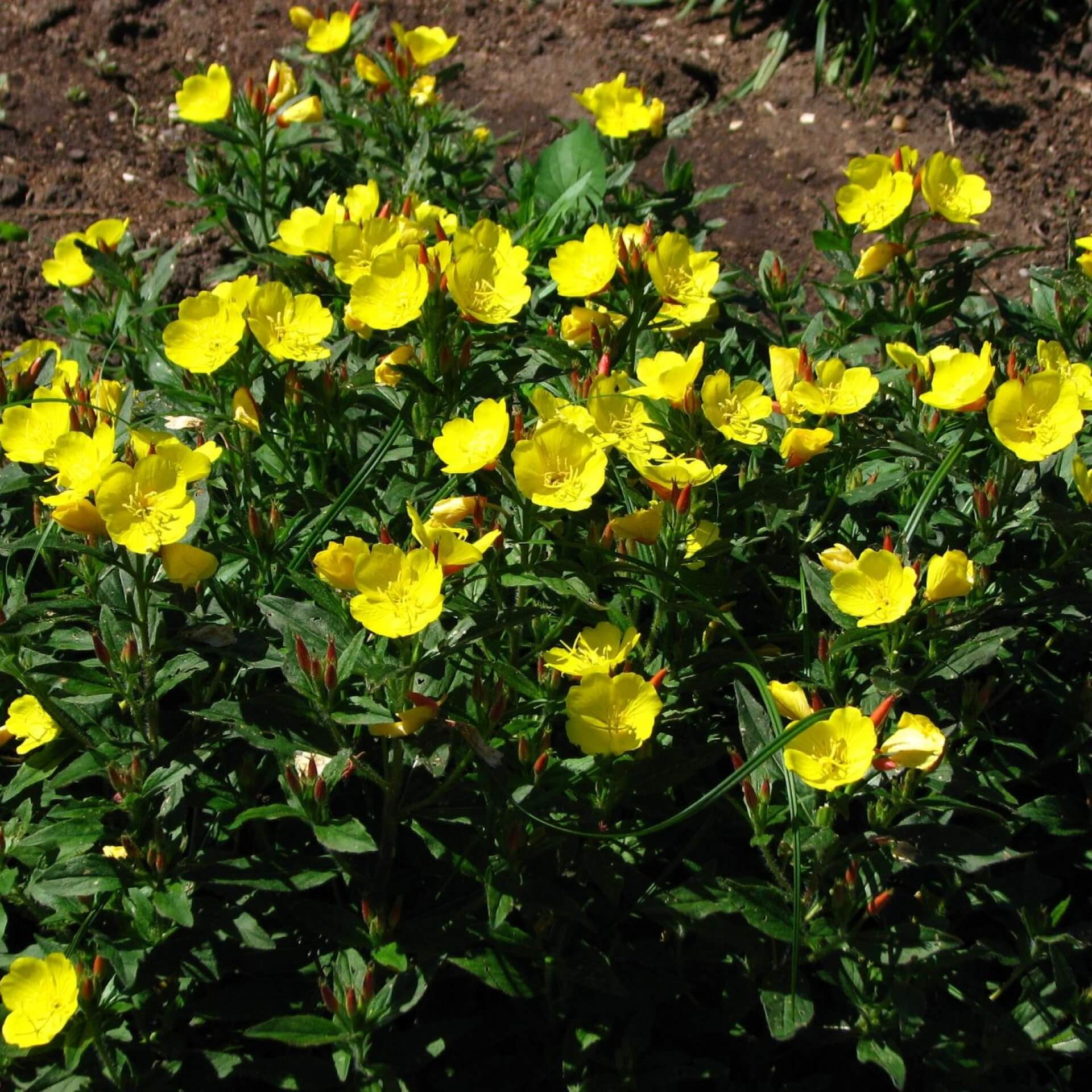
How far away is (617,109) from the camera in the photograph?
3693 mm

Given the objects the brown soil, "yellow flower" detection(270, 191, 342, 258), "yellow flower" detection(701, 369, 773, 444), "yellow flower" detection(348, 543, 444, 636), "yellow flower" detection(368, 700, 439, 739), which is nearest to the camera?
"yellow flower" detection(348, 543, 444, 636)

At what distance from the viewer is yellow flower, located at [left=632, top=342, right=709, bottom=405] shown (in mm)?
2318

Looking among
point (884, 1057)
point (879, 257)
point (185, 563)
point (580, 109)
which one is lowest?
point (884, 1057)

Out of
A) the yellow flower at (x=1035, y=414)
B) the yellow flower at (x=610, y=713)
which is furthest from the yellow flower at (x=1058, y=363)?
the yellow flower at (x=610, y=713)

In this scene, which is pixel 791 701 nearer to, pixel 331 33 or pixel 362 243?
pixel 362 243

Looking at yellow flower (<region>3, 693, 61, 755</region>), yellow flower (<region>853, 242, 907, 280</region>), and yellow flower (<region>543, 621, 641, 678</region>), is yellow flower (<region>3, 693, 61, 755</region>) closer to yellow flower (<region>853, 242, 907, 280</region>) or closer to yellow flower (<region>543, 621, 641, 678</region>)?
yellow flower (<region>543, 621, 641, 678</region>)

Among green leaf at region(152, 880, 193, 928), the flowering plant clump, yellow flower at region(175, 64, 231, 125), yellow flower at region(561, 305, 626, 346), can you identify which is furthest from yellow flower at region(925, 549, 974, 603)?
yellow flower at region(175, 64, 231, 125)

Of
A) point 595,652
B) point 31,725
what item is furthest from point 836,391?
point 31,725

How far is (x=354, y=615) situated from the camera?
1902 mm

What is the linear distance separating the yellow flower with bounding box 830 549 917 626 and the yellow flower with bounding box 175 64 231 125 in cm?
231

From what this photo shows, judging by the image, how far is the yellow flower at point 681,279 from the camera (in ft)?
8.38

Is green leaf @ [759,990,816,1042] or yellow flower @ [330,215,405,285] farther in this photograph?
yellow flower @ [330,215,405,285]

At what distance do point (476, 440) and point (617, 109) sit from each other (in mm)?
1899

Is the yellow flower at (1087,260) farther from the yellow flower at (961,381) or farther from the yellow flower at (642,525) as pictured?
the yellow flower at (642,525)
